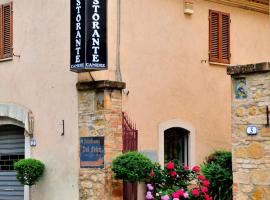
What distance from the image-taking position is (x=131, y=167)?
1477 centimetres

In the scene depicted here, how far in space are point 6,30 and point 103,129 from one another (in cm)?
Answer: 451

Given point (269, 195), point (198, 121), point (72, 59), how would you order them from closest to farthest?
point (269, 195), point (72, 59), point (198, 121)

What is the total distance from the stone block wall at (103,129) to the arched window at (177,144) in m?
2.15

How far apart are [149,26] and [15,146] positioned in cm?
468

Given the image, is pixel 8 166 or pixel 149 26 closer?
pixel 149 26

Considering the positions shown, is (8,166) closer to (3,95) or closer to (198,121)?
(3,95)

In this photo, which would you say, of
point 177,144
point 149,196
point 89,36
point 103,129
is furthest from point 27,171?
point 177,144

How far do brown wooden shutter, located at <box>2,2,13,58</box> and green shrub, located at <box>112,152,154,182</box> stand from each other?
4.80m

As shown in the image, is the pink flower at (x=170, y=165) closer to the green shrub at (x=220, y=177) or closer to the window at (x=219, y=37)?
the green shrub at (x=220, y=177)

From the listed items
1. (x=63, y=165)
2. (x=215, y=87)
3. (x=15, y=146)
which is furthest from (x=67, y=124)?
(x=215, y=87)

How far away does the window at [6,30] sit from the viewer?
18.0 metres

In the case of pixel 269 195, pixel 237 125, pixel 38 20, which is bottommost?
pixel 269 195

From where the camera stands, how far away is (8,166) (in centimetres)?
1834

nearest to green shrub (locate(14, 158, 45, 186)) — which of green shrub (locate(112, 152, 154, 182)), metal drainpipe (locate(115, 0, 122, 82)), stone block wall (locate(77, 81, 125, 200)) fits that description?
stone block wall (locate(77, 81, 125, 200))
